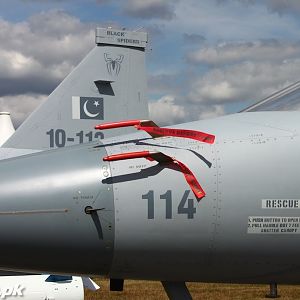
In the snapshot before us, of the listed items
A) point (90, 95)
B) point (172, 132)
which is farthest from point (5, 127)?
point (172, 132)

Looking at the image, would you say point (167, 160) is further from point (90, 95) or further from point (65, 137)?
point (90, 95)

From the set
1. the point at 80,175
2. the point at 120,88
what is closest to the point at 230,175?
the point at 80,175

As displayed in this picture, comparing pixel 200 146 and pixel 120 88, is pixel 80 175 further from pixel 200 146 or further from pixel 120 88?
pixel 120 88

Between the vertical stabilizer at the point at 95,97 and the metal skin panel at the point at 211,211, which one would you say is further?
the vertical stabilizer at the point at 95,97

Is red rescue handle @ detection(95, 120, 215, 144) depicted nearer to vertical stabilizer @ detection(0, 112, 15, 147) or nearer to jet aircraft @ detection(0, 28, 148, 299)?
jet aircraft @ detection(0, 28, 148, 299)

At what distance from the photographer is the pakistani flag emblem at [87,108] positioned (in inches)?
625

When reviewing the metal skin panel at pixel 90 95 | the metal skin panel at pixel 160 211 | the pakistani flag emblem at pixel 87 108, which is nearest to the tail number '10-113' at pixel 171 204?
the metal skin panel at pixel 160 211

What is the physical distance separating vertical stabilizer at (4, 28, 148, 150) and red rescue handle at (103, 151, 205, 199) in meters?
10.6

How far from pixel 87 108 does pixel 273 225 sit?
11359mm

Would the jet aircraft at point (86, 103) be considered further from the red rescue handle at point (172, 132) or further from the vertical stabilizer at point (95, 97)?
the red rescue handle at point (172, 132)

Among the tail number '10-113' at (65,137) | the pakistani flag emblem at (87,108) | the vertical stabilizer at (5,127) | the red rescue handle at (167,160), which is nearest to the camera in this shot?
the red rescue handle at (167,160)

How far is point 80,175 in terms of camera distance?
194 inches

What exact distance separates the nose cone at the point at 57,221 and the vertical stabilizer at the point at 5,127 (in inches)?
668

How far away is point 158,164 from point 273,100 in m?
1.50
